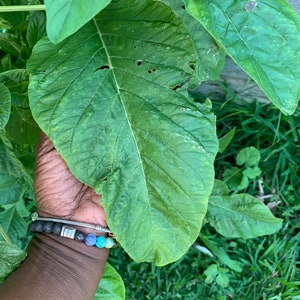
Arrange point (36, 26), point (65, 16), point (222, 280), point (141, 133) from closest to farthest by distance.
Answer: point (65, 16) → point (141, 133) → point (36, 26) → point (222, 280)

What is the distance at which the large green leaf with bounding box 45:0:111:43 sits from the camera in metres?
0.58

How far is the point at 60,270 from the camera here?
92 cm

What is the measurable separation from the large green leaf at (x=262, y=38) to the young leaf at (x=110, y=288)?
0.51 meters

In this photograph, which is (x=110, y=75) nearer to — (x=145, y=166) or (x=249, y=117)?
(x=145, y=166)

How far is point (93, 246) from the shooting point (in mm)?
928

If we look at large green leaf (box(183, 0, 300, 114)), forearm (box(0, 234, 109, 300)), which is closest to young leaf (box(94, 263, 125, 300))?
forearm (box(0, 234, 109, 300))

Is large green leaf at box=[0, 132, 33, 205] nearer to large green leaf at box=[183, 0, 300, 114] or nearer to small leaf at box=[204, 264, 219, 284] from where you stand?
large green leaf at box=[183, 0, 300, 114]

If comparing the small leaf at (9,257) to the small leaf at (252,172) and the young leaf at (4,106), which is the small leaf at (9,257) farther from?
the small leaf at (252,172)

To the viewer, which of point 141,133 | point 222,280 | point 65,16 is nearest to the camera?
point 65,16

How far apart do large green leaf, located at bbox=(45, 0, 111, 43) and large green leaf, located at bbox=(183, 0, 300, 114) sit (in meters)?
0.11

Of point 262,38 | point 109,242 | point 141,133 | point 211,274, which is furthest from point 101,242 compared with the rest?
point 211,274

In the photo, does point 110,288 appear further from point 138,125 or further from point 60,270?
point 138,125

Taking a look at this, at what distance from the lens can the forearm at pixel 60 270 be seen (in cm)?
89

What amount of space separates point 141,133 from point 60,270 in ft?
0.97
